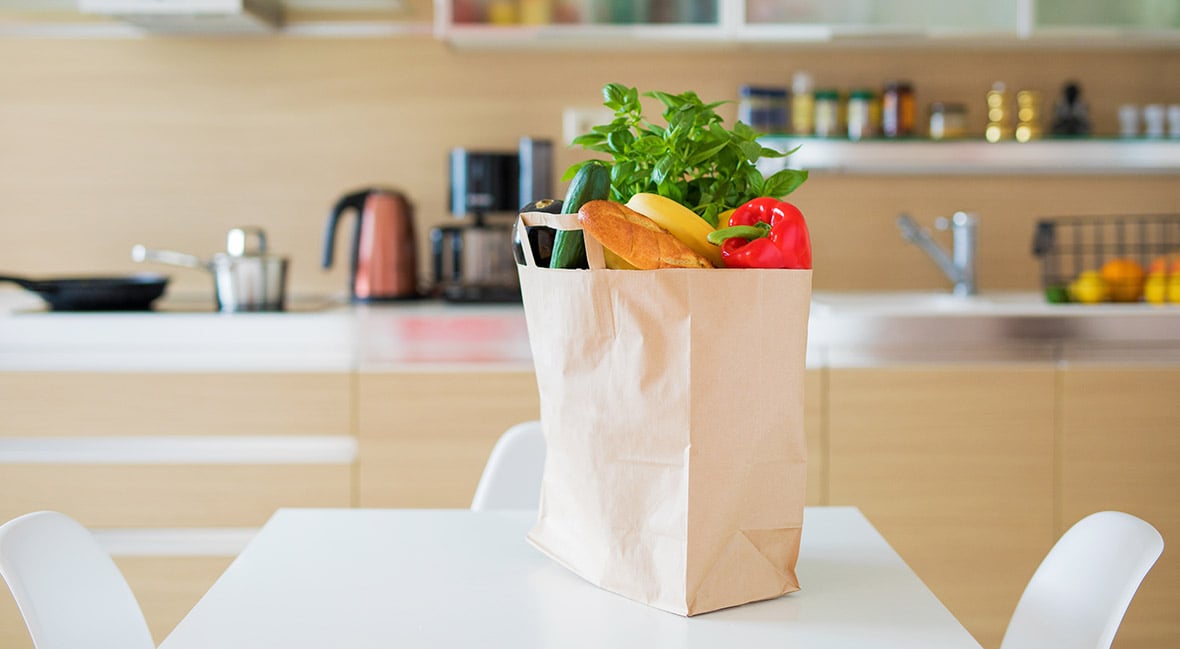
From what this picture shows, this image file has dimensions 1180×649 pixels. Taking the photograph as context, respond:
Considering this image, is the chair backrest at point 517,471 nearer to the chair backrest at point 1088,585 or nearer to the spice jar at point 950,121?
the chair backrest at point 1088,585

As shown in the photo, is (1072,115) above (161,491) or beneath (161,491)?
above

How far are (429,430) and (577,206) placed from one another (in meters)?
1.35

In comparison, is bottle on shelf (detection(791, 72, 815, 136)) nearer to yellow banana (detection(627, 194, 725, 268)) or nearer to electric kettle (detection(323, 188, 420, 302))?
electric kettle (detection(323, 188, 420, 302))

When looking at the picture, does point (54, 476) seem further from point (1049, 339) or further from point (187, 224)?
point (1049, 339)

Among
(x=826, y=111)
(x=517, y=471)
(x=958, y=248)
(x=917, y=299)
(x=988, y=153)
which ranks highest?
(x=826, y=111)

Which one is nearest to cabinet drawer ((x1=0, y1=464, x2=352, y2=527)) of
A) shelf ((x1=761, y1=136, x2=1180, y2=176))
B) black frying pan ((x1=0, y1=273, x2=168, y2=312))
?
black frying pan ((x1=0, y1=273, x2=168, y2=312))

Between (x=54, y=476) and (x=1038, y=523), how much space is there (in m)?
1.93

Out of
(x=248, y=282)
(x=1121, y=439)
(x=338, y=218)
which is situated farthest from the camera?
(x=338, y=218)

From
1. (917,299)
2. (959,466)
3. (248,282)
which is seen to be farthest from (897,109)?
(248,282)

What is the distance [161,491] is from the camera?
208cm

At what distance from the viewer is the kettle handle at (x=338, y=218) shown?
7.76 ft

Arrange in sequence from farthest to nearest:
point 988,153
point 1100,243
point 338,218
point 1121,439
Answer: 1. point 1100,243
2. point 988,153
3. point 338,218
4. point 1121,439

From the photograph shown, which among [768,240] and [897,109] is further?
[897,109]

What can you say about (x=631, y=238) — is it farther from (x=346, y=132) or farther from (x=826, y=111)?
(x=346, y=132)
